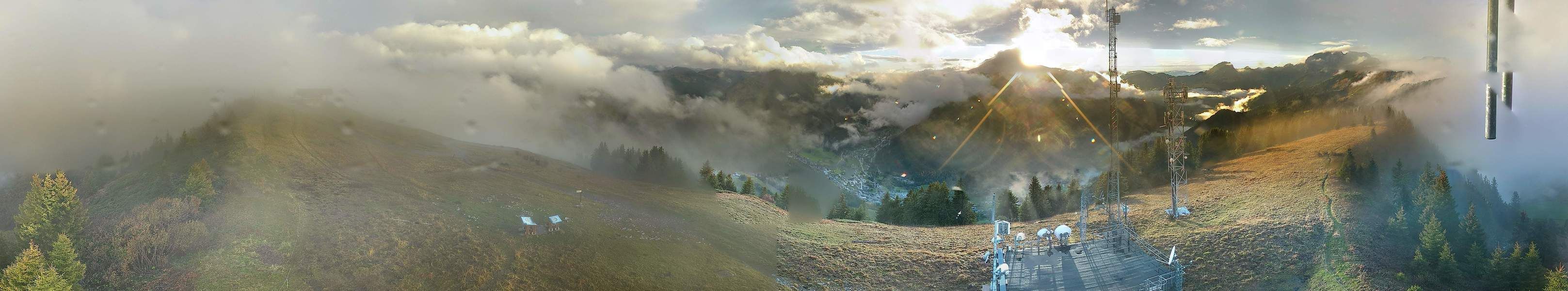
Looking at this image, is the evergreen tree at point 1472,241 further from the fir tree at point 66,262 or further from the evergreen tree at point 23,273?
the evergreen tree at point 23,273

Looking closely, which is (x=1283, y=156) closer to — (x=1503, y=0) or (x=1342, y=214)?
(x=1342, y=214)

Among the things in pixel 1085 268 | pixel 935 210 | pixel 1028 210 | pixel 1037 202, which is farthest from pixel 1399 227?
pixel 935 210

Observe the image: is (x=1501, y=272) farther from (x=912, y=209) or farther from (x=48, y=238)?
(x=48, y=238)

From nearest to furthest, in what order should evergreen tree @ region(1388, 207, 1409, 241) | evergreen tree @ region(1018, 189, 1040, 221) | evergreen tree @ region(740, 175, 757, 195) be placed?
evergreen tree @ region(1388, 207, 1409, 241) < evergreen tree @ region(1018, 189, 1040, 221) < evergreen tree @ region(740, 175, 757, 195)

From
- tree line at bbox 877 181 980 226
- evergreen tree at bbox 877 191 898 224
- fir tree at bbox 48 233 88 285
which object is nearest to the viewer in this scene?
fir tree at bbox 48 233 88 285

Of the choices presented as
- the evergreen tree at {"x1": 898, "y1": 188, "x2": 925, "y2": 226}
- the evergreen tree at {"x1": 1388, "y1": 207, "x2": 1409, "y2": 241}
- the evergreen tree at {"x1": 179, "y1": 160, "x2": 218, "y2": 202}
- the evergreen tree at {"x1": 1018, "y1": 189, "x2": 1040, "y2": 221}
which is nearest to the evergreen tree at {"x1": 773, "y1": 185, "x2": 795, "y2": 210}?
the evergreen tree at {"x1": 898, "y1": 188, "x2": 925, "y2": 226}

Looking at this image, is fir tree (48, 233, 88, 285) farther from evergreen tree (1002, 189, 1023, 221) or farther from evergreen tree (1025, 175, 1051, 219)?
evergreen tree (1025, 175, 1051, 219)

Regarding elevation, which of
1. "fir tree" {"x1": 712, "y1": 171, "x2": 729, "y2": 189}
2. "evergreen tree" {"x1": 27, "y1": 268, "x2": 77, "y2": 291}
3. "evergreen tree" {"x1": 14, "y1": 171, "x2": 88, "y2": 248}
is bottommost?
"fir tree" {"x1": 712, "y1": 171, "x2": 729, "y2": 189}

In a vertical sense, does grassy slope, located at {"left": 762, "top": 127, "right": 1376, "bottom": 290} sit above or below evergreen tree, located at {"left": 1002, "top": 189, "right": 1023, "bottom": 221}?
above
